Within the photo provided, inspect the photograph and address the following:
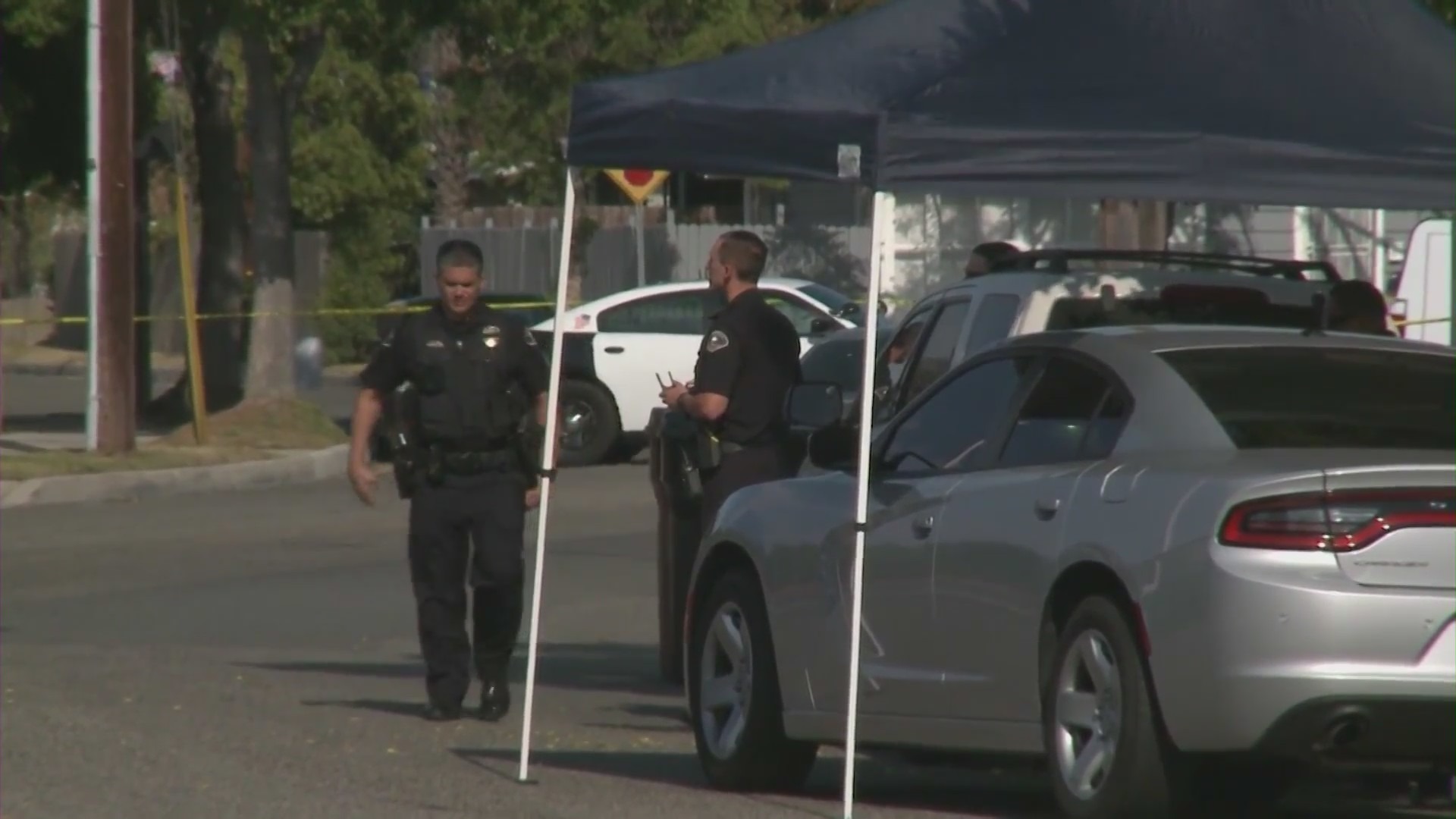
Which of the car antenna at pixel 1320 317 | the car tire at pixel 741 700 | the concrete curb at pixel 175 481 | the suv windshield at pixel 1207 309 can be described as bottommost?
the concrete curb at pixel 175 481

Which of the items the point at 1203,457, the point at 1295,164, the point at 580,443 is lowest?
the point at 580,443

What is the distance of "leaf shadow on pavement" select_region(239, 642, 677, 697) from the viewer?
12.2 m

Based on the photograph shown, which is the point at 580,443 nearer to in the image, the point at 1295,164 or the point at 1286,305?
the point at 1286,305

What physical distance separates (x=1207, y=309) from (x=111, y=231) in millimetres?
13524

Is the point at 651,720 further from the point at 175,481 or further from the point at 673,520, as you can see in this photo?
the point at 175,481

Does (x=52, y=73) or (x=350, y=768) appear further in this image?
(x=52, y=73)

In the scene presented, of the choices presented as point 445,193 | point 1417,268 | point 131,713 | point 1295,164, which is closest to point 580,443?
point 1417,268

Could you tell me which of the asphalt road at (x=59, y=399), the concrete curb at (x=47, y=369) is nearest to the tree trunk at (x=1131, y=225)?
the asphalt road at (x=59, y=399)

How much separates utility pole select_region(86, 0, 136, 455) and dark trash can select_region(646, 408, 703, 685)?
1141cm

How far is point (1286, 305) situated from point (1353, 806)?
3.14 meters

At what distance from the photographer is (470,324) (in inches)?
421

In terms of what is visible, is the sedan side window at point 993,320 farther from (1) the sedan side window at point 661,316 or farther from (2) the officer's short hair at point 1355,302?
(1) the sedan side window at point 661,316

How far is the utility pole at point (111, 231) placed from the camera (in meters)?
22.2

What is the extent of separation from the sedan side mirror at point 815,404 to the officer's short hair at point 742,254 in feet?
1.57
